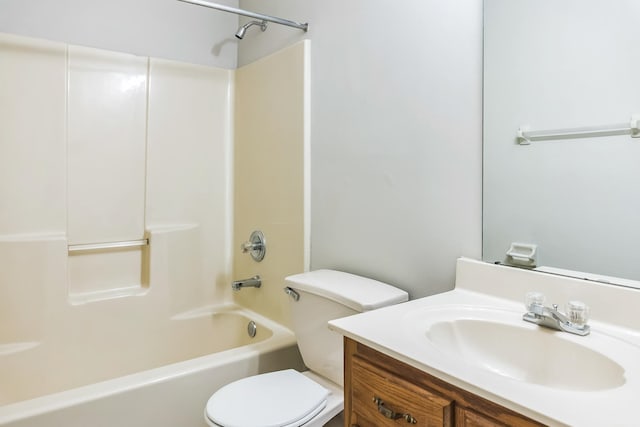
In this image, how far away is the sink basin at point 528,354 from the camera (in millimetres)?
875

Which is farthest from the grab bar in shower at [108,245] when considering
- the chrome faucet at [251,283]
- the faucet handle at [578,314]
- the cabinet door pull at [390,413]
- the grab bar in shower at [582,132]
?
the faucet handle at [578,314]

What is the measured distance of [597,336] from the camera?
0.95 meters

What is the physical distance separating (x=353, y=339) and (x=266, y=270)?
51.2 inches

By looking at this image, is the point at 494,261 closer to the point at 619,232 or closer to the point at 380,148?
the point at 619,232

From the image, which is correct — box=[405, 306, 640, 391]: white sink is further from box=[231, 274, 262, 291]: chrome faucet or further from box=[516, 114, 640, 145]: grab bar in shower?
box=[231, 274, 262, 291]: chrome faucet

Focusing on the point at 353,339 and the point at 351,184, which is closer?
the point at 353,339

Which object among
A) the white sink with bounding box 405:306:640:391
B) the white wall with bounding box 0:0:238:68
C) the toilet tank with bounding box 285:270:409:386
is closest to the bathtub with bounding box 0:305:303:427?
the toilet tank with bounding box 285:270:409:386

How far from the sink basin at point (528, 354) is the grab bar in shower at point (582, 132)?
52 centimetres

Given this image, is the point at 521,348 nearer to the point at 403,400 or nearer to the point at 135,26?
the point at 403,400

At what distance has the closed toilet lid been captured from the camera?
1259 millimetres

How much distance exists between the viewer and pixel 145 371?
167cm

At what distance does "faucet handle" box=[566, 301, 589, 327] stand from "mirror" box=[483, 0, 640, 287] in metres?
0.13

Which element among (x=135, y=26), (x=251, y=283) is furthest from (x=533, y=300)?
(x=135, y=26)

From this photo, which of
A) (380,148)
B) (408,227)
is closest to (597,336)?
(408,227)
